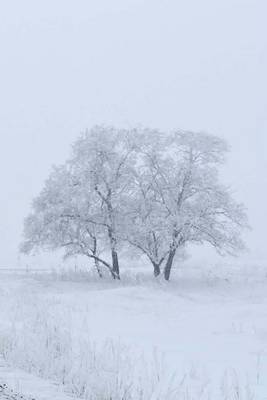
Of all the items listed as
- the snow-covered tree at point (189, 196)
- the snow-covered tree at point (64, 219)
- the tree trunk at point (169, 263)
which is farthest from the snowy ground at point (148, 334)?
the snow-covered tree at point (189, 196)

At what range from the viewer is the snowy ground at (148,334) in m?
8.88

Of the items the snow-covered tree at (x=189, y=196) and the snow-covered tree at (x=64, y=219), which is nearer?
the snow-covered tree at (x=189, y=196)

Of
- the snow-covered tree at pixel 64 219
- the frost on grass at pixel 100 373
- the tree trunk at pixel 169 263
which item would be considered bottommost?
the frost on grass at pixel 100 373

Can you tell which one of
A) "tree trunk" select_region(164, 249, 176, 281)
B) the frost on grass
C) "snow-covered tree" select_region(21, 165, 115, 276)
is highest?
"snow-covered tree" select_region(21, 165, 115, 276)

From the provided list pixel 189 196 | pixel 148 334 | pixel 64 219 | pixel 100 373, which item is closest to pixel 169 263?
pixel 189 196

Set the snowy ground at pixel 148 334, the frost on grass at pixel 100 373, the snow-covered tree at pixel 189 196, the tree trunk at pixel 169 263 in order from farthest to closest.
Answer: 1. the tree trunk at pixel 169 263
2. the snow-covered tree at pixel 189 196
3. the snowy ground at pixel 148 334
4. the frost on grass at pixel 100 373

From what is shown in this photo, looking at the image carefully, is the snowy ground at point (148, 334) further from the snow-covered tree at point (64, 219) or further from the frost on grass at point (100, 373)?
the snow-covered tree at point (64, 219)

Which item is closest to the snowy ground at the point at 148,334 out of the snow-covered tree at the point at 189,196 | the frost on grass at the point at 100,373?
the frost on grass at the point at 100,373

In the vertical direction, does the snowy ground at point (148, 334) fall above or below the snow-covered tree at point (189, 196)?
below

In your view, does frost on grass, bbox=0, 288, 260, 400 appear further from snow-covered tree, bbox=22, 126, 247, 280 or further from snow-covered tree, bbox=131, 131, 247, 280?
snow-covered tree, bbox=22, 126, 247, 280

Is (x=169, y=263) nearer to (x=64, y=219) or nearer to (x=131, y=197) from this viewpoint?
(x=131, y=197)

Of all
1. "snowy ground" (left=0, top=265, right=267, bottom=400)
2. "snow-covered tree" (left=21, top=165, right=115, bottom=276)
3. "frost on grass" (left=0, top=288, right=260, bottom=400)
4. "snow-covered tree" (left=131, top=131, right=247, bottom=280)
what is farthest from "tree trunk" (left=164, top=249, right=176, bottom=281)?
"frost on grass" (left=0, top=288, right=260, bottom=400)

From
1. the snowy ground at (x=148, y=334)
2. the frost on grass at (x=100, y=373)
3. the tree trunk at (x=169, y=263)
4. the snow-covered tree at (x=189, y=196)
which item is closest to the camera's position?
the frost on grass at (x=100, y=373)

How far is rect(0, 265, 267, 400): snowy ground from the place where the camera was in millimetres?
8875
